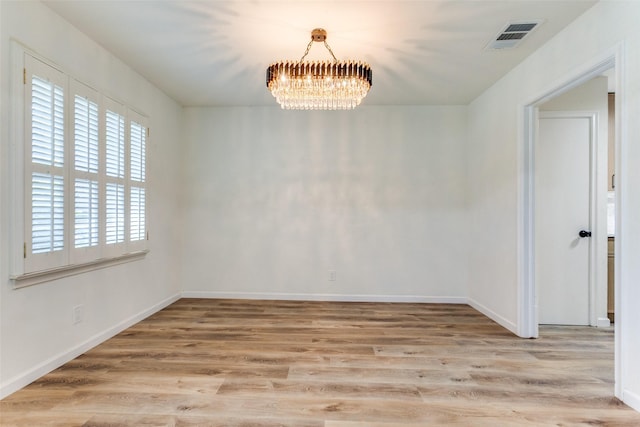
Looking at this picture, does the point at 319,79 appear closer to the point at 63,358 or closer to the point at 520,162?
the point at 520,162

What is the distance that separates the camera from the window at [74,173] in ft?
6.98

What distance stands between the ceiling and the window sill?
188cm

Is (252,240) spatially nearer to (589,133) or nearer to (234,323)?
(234,323)

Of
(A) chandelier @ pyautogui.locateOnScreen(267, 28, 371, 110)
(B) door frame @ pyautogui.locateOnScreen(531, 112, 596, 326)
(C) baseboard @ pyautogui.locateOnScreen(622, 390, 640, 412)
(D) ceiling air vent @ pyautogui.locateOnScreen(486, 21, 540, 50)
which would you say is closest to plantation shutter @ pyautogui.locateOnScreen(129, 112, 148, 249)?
(A) chandelier @ pyautogui.locateOnScreen(267, 28, 371, 110)

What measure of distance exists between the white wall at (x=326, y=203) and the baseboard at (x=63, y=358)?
114 centimetres

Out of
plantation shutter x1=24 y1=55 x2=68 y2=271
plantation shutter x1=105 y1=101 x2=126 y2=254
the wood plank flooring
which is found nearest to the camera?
the wood plank flooring

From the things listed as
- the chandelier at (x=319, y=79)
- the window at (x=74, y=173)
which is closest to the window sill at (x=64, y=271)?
the window at (x=74, y=173)

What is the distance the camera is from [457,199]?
425cm

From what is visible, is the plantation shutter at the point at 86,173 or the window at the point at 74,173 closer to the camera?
the window at the point at 74,173

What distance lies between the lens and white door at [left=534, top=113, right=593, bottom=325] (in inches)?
130

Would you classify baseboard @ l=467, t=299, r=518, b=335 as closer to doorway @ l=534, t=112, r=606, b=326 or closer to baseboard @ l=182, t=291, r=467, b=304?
baseboard @ l=182, t=291, r=467, b=304

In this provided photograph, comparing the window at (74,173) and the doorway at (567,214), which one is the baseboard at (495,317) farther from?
the window at (74,173)

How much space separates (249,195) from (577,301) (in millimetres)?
3996

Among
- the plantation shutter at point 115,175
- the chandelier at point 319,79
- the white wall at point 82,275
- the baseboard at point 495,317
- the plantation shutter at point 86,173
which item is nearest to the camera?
the white wall at point 82,275
